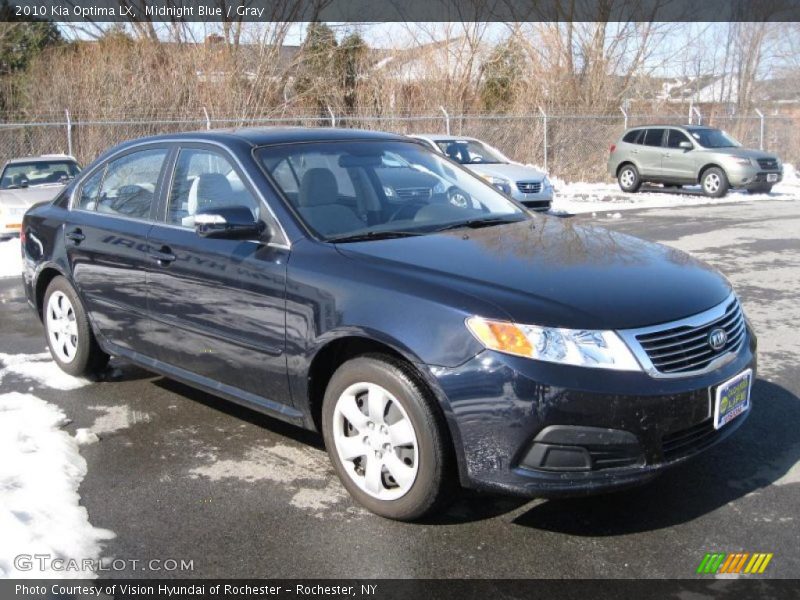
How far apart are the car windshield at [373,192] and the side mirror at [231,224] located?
23cm

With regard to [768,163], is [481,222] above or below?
below

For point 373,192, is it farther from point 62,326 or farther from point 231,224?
point 62,326

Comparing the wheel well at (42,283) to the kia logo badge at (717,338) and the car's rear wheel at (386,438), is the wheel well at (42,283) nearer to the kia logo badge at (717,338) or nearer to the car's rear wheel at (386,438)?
the car's rear wheel at (386,438)

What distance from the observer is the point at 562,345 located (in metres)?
3.21

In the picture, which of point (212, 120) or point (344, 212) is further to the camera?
point (212, 120)

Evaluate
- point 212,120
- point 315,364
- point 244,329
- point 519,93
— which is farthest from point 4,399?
point 519,93

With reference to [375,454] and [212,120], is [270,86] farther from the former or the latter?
[375,454]

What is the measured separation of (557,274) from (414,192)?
1305mm

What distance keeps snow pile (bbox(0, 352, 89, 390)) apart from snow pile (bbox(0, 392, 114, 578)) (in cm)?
56

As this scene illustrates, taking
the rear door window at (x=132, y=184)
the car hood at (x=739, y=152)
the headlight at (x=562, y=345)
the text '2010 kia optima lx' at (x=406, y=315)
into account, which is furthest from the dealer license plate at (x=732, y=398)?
the car hood at (x=739, y=152)

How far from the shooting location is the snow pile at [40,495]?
339 cm

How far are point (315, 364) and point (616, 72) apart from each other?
95.6ft

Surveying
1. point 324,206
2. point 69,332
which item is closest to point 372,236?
point 324,206

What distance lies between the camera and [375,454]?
11.9 feet
